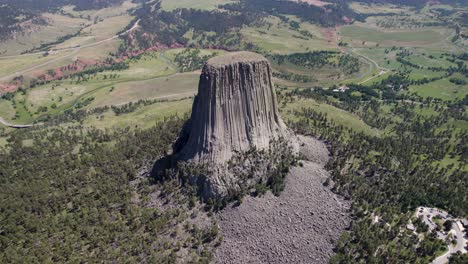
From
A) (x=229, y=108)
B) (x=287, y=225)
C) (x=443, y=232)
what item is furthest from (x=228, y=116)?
(x=443, y=232)

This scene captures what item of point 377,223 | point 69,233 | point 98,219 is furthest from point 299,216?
point 69,233

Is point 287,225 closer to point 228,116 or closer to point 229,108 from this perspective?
point 228,116

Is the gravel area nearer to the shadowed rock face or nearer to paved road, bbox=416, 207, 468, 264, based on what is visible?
the shadowed rock face

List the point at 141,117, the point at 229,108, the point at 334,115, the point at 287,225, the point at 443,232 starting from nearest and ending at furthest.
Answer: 1. the point at 287,225
2. the point at 229,108
3. the point at 443,232
4. the point at 334,115
5. the point at 141,117

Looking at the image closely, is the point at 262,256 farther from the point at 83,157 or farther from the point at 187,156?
the point at 83,157

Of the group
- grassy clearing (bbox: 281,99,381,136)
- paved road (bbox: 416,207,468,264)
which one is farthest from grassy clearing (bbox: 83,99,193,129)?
paved road (bbox: 416,207,468,264)
